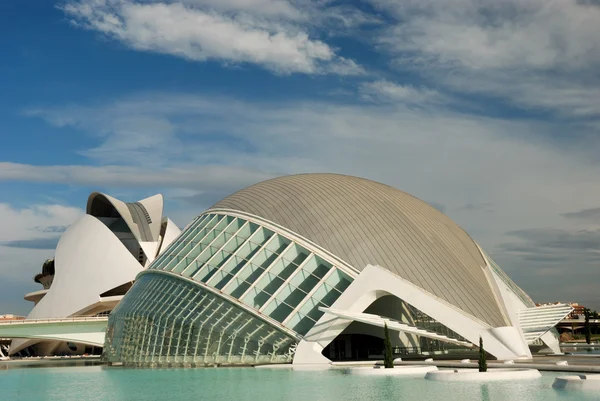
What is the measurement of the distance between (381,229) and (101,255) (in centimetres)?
4664

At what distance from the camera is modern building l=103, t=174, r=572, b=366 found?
30875 millimetres

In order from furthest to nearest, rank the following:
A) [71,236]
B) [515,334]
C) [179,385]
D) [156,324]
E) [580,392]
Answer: [71,236]
[156,324]
[515,334]
[179,385]
[580,392]

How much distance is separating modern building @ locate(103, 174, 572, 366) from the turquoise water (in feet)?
12.1

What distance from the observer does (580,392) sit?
1797 cm

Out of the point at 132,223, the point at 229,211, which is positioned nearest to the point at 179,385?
the point at 229,211

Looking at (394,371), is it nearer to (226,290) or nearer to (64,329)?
(226,290)

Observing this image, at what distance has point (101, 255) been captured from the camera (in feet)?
241

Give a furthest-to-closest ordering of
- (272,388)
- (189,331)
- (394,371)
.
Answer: (189,331) → (394,371) → (272,388)

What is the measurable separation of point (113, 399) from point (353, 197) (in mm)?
21560

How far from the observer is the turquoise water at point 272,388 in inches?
721

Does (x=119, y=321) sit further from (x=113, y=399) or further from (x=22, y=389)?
(x=113, y=399)

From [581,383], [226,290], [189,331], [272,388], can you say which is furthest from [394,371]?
[189,331]

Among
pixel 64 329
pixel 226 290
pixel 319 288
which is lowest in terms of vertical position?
pixel 319 288

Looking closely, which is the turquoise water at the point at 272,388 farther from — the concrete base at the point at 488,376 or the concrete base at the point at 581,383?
the concrete base at the point at 488,376
